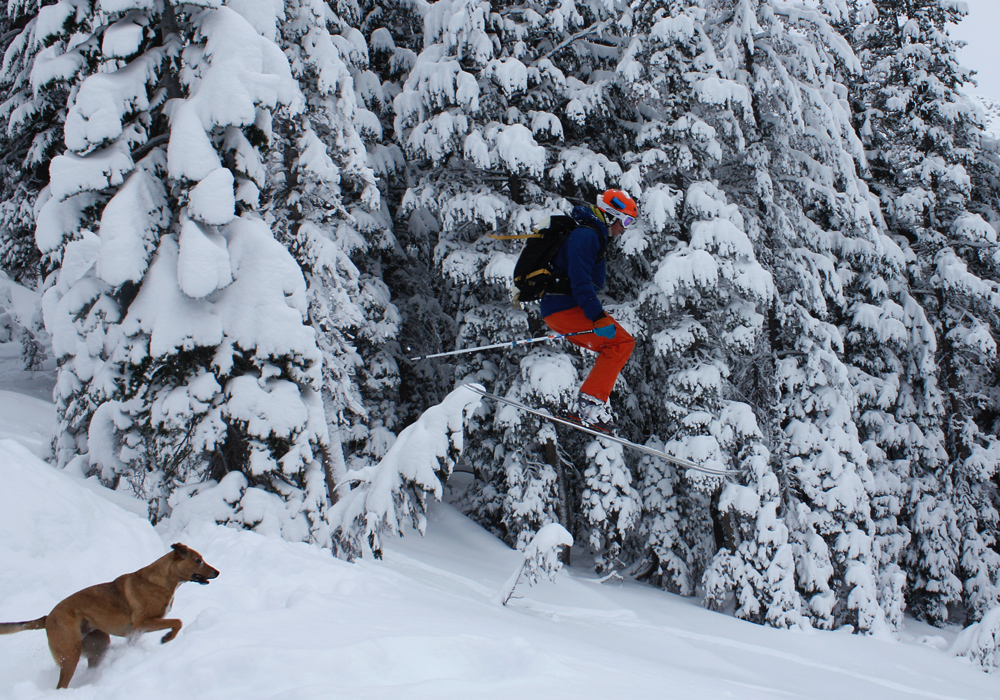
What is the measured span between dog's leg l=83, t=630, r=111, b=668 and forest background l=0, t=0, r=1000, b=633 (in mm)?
3725

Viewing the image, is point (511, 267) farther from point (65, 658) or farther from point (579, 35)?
point (65, 658)

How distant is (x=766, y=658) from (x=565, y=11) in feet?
37.3

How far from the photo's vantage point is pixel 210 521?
7141 mm

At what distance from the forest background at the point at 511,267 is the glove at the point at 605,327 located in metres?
1.92

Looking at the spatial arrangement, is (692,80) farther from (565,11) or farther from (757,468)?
(757,468)

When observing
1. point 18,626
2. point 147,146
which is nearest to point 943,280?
point 147,146

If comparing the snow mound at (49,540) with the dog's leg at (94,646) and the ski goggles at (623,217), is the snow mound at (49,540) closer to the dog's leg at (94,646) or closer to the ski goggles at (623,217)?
the dog's leg at (94,646)

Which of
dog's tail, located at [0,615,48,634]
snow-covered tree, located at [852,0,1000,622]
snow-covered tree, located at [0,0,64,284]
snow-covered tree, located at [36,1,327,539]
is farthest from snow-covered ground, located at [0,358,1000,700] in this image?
snow-covered tree, located at [852,0,1000,622]

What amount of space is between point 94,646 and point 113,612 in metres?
0.24

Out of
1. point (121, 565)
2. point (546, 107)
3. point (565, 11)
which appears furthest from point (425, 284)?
point (121, 565)

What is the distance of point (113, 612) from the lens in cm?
374

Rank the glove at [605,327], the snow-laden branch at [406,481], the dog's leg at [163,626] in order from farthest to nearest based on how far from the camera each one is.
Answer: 1. the snow-laden branch at [406,481]
2. the glove at [605,327]
3. the dog's leg at [163,626]

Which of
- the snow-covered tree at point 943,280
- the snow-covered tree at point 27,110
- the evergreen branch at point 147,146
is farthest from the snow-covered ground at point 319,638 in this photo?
the snow-covered tree at point 943,280

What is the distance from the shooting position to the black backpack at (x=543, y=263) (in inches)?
273
